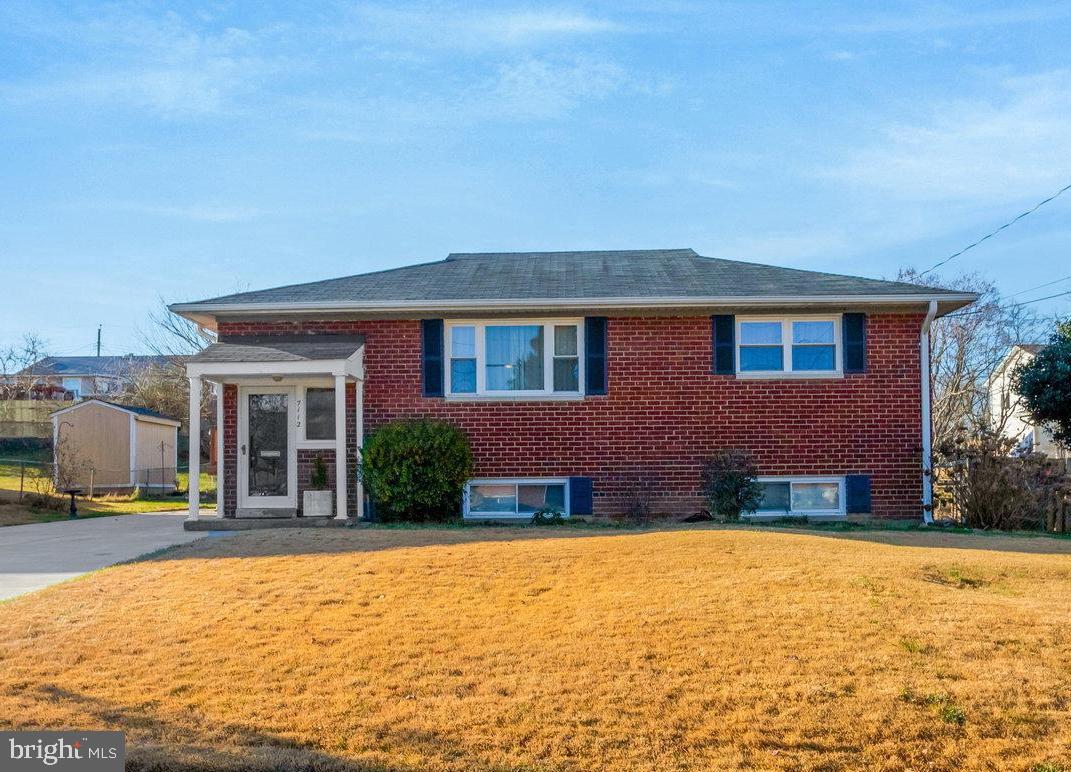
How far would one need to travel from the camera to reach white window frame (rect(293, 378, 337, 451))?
46.0 feet

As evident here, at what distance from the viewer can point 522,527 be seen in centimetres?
1222

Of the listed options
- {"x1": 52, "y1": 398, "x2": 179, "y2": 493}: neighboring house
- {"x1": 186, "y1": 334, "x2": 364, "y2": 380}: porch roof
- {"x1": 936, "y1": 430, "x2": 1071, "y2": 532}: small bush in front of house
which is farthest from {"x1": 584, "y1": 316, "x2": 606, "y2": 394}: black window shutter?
{"x1": 52, "y1": 398, "x2": 179, "y2": 493}: neighboring house

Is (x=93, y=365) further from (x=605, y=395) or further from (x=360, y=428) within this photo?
(x=605, y=395)

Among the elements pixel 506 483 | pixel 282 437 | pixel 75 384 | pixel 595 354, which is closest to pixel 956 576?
pixel 595 354

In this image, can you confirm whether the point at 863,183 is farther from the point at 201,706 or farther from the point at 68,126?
the point at 201,706

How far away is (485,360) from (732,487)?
4.14m

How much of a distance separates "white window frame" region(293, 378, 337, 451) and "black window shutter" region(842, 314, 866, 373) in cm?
785

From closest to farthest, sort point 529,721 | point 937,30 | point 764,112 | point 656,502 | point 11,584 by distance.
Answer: point 529,721 < point 11,584 < point 656,502 < point 937,30 < point 764,112

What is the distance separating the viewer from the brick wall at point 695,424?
547 inches

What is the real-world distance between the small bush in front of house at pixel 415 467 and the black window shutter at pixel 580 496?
1665mm

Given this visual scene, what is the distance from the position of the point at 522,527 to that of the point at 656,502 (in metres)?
2.55

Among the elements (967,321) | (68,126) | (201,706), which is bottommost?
(201,706)

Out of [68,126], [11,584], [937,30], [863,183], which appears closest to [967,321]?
[863,183]

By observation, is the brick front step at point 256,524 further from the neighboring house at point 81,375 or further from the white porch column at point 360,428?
the neighboring house at point 81,375
